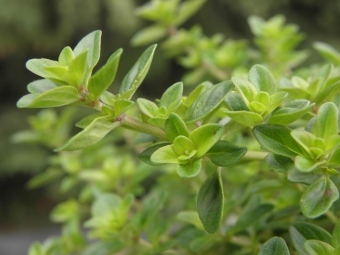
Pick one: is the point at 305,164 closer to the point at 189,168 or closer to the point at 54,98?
the point at 189,168

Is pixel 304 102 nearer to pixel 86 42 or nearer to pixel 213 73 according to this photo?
pixel 86 42

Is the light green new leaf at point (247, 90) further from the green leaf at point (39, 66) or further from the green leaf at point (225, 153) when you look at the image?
the green leaf at point (39, 66)

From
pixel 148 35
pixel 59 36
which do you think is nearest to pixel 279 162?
pixel 148 35

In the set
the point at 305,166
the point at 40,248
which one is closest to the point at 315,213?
the point at 305,166

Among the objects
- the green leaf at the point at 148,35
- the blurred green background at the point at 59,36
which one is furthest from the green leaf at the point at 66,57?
the blurred green background at the point at 59,36

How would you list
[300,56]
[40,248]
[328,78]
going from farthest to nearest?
[300,56], [40,248], [328,78]

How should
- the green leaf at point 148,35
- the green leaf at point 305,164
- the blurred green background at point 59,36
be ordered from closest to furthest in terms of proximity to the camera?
the green leaf at point 305,164
the green leaf at point 148,35
the blurred green background at point 59,36
